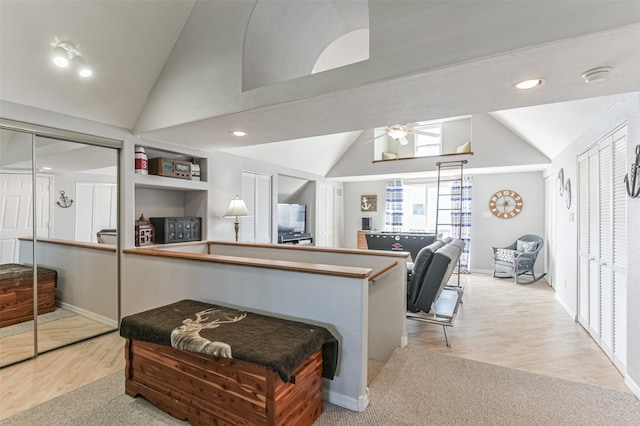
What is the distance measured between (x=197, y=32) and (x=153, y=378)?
2882 millimetres

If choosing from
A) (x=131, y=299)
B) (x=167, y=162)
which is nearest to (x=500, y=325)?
(x=131, y=299)

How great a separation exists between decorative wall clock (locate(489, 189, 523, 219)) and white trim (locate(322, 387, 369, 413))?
19.6 feet

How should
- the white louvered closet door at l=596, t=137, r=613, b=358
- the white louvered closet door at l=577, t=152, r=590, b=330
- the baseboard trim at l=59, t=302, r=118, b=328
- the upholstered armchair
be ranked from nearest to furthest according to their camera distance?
the white louvered closet door at l=596, t=137, r=613, b=358, the baseboard trim at l=59, t=302, r=118, b=328, the white louvered closet door at l=577, t=152, r=590, b=330, the upholstered armchair

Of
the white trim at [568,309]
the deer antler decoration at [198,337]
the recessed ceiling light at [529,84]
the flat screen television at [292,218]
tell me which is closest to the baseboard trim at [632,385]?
the white trim at [568,309]

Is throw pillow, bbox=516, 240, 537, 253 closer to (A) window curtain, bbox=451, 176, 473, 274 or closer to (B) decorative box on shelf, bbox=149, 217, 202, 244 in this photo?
(A) window curtain, bbox=451, 176, 473, 274

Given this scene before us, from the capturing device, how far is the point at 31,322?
276 centimetres

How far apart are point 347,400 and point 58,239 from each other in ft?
9.85

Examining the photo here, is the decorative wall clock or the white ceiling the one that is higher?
the white ceiling

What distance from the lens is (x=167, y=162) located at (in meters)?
3.73

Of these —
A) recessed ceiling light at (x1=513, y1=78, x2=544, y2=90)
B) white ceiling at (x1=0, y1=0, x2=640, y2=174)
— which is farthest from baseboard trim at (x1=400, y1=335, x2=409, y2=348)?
recessed ceiling light at (x1=513, y1=78, x2=544, y2=90)

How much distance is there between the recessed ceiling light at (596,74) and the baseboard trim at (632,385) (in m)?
2.13

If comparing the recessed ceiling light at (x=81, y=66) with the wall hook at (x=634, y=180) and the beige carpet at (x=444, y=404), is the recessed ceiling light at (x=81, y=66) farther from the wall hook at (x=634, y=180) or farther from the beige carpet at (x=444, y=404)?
the wall hook at (x=634, y=180)

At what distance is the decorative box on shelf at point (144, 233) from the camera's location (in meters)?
3.66

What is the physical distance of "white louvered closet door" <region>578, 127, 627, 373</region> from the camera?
8.29 feet
